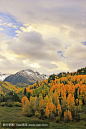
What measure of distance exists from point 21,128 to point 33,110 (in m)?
55.1

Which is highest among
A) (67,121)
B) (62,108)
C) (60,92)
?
(60,92)

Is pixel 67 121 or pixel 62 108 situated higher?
pixel 62 108

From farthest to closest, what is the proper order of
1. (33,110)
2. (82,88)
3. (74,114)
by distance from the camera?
(82,88), (33,110), (74,114)

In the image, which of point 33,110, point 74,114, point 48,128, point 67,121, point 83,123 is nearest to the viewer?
point 48,128

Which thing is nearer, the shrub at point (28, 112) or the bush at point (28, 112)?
the bush at point (28, 112)

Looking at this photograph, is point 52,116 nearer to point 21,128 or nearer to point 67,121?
point 67,121

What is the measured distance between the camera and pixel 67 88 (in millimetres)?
162000

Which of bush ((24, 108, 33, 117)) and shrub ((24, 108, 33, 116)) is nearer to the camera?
bush ((24, 108, 33, 117))

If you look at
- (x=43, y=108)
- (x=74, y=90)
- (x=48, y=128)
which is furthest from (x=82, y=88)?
(x=48, y=128)

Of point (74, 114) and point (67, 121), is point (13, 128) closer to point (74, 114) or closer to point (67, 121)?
point (67, 121)

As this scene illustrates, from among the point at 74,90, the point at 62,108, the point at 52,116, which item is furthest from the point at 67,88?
the point at 52,116

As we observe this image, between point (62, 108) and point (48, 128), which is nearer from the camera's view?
point (48, 128)

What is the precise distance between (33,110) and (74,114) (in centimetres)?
3817

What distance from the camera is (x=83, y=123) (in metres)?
79.0
